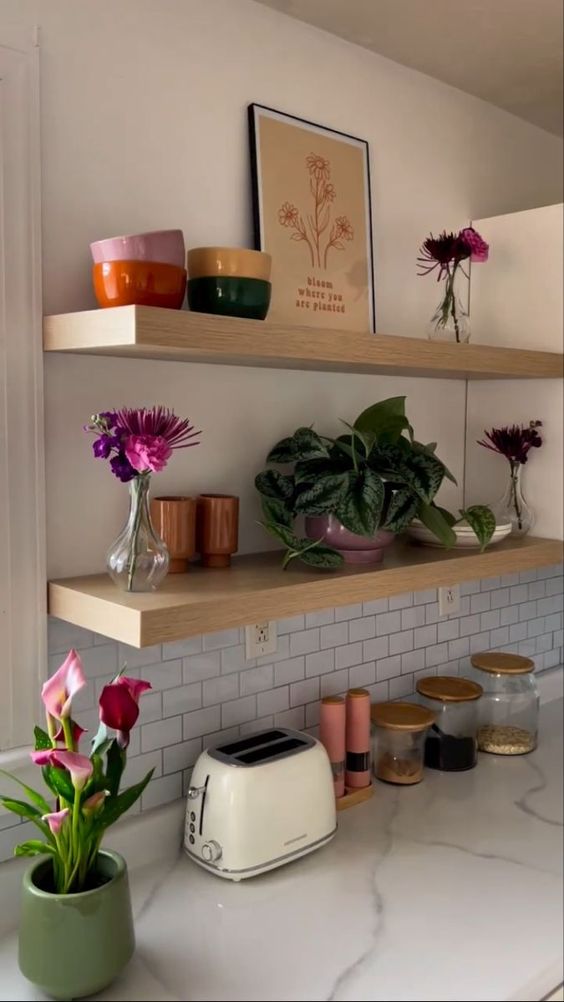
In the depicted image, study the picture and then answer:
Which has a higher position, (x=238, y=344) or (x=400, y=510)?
(x=238, y=344)

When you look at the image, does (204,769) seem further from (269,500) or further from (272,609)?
(269,500)

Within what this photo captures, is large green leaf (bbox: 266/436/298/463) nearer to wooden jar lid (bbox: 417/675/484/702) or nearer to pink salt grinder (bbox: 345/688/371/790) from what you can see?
pink salt grinder (bbox: 345/688/371/790)

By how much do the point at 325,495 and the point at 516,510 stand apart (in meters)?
0.67

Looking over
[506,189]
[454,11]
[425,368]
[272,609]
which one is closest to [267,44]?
[454,11]

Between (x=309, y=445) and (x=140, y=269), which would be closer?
(x=140, y=269)

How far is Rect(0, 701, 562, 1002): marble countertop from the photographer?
1219 millimetres

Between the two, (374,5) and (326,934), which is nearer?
(326,934)

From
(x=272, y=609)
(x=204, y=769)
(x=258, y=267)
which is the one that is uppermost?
(x=258, y=267)

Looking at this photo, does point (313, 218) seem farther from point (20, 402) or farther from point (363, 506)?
point (20, 402)

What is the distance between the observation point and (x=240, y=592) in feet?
4.46

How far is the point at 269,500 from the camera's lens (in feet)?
5.17

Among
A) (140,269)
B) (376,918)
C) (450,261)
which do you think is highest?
(450,261)

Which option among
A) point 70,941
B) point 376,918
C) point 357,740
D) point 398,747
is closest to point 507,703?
point 398,747

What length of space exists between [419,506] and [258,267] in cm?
52
